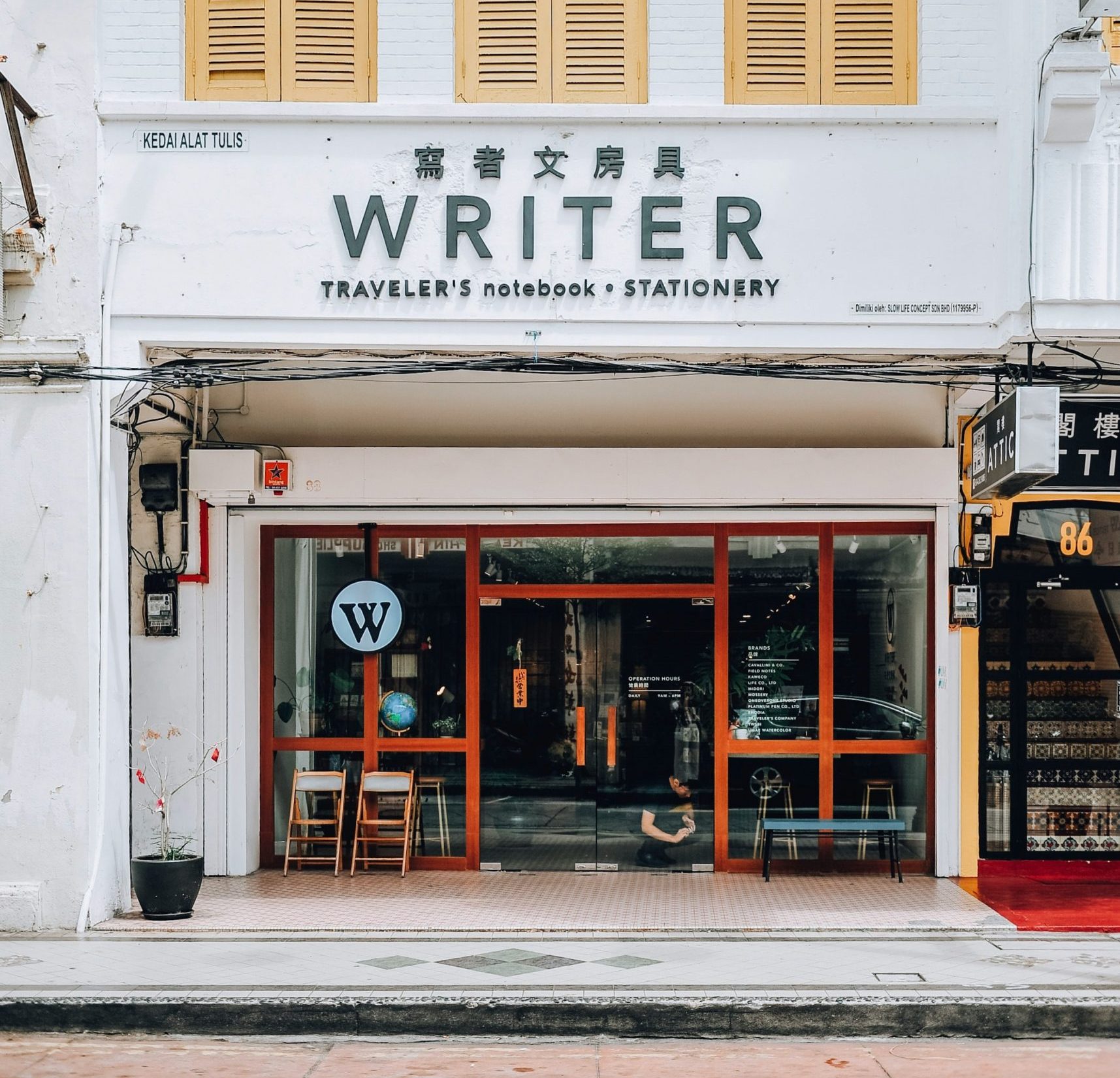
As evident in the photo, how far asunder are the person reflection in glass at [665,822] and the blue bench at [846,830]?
691 millimetres

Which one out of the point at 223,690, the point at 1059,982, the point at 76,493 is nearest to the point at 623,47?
the point at 76,493

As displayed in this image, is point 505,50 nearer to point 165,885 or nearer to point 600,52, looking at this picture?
point 600,52

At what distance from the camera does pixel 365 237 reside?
10789mm

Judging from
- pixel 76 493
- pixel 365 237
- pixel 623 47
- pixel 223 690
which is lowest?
pixel 223 690

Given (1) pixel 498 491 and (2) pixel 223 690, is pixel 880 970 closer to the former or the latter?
(1) pixel 498 491

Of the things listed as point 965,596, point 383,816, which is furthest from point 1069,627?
point 383,816

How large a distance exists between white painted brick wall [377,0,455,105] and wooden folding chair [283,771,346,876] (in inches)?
233

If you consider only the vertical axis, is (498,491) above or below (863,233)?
below

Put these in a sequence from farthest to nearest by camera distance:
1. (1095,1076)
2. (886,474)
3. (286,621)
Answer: (286,621) < (886,474) < (1095,1076)

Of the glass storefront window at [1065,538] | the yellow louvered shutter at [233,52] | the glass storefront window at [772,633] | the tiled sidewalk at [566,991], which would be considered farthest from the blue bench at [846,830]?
the yellow louvered shutter at [233,52]

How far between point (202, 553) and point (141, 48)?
4156mm

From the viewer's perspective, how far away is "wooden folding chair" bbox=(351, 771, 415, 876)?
12906 mm

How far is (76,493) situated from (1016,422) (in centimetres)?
675

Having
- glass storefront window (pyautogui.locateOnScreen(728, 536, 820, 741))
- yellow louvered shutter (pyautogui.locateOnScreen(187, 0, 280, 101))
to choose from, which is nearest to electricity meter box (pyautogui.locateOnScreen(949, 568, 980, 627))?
glass storefront window (pyautogui.locateOnScreen(728, 536, 820, 741))
